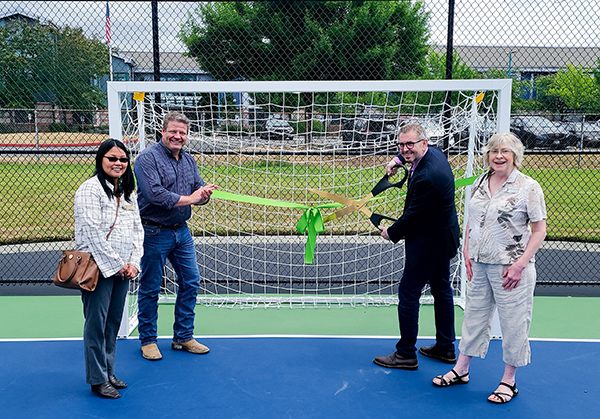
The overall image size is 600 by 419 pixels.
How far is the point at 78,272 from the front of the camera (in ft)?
11.5

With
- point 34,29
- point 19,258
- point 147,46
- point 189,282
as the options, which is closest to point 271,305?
point 189,282

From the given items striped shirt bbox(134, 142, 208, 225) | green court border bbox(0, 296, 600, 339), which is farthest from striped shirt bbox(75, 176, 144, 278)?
green court border bbox(0, 296, 600, 339)

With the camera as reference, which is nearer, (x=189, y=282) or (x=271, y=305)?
(x=189, y=282)

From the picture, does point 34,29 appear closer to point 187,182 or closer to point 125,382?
point 187,182

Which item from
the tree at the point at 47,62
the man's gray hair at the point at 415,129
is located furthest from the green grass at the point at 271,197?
the man's gray hair at the point at 415,129

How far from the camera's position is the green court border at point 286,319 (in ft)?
16.8

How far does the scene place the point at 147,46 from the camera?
20.9ft

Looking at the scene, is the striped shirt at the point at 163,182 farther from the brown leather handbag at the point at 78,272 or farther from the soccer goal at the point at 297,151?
the brown leather handbag at the point at 78,272

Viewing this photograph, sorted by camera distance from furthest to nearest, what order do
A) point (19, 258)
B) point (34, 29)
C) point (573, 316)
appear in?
1. point (34, 29)
2. point (19, 258)
3. point (573, 316)

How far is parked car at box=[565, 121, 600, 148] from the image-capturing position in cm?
1348

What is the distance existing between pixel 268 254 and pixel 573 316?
3792 mm

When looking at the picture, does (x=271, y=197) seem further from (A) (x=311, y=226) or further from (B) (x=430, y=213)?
(B) (x=430, y=213)

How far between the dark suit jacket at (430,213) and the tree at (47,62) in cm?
654

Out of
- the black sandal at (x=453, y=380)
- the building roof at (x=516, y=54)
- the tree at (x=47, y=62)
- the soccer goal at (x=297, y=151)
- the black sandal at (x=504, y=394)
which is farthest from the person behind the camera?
the tree at (x=47, y=62)
